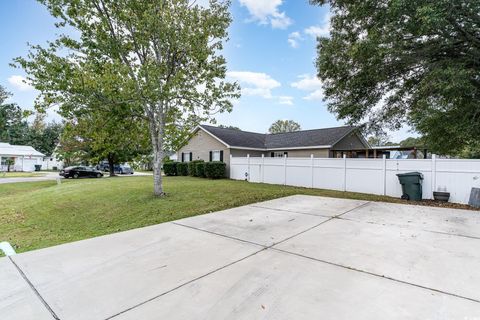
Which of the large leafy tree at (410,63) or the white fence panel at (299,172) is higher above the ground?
the large leafy tree at (410,63)

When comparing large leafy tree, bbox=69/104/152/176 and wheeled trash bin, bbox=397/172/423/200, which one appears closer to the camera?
large leafy tree, bbox=69/104/152/176

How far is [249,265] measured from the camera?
356 cm

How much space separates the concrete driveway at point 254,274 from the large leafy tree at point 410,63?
5.68 meters

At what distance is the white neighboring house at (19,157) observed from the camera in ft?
110

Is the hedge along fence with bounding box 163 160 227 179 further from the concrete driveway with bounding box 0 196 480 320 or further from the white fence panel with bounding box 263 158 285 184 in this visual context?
the concrete driveway with bounding box 0 196 480 320

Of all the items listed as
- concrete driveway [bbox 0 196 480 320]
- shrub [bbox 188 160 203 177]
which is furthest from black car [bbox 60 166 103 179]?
concrete driveway [bbox 0 196 480 320]

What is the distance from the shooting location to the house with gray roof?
746 inches

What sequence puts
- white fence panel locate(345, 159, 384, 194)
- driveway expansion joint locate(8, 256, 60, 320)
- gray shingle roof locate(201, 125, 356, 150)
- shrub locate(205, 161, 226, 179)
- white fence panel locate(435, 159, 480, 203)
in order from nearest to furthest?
driveway expansion joint locate(8, 256, 60, 320) < white fence panel locate(435, 159, 480, 203) < white fence panel locate(345, 159, 384, 194) < shrub locate(205, 161, 226, 179) < gray shingle roof locate(201, 125, 356, 150)

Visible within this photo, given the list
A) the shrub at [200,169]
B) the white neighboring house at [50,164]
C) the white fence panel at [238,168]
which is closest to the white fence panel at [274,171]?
the white fence panel at [238,168]

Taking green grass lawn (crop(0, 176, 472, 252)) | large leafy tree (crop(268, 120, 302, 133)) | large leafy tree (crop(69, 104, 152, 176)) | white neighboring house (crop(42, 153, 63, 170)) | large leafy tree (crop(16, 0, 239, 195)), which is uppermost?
large leafy tree (crop(268, 120, 302, 133))

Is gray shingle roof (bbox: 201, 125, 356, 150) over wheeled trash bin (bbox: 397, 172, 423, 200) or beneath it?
over

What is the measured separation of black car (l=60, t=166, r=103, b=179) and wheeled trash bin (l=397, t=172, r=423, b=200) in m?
24.6

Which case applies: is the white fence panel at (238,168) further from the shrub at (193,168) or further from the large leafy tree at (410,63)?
the large leafy tree at (410,63)

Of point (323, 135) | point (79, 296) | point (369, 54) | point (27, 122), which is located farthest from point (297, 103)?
point (27, 122)
